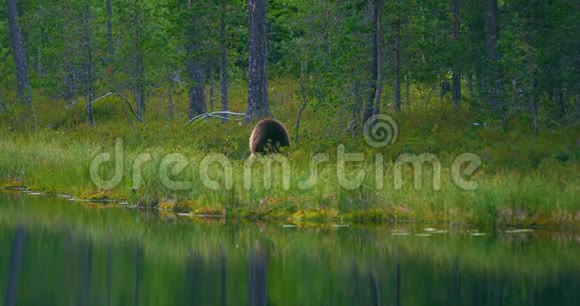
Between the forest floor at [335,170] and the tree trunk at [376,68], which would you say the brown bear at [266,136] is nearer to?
the forest floor at [335,170]

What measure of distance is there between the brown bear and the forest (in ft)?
2.05

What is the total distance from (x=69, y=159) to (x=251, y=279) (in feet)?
38.5

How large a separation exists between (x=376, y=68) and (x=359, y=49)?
89 centimetres

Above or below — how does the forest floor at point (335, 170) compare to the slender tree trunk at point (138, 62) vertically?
below

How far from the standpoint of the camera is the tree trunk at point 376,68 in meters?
27.4

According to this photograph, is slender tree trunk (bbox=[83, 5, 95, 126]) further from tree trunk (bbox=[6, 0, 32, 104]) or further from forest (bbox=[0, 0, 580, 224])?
tree trunk (bbox=[6, 0, 32, 104])

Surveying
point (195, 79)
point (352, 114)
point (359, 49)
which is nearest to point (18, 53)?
point (195, 79)

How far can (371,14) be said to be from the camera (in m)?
29.8

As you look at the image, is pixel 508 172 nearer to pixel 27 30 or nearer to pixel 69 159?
pixel 69 159

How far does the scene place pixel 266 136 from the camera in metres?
25.8

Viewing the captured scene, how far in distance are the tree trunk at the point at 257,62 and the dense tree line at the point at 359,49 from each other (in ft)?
0.10

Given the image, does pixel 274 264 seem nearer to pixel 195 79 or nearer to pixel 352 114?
pixel 352 114

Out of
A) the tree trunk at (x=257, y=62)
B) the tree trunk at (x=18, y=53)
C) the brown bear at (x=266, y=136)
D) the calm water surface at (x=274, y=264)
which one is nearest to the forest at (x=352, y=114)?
the tree trunk at (x=257, y=62)

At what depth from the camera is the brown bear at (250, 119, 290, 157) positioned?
1011 inches
